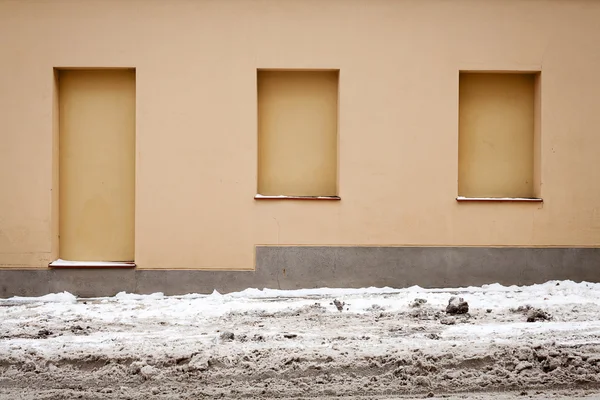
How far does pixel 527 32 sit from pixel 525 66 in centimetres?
51

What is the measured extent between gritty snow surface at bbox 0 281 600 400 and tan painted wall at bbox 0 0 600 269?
3.92 ft

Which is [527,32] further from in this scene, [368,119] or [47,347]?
[47,347]

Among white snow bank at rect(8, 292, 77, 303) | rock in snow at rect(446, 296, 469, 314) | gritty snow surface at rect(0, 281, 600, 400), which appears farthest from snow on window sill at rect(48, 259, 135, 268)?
rock in snow at rect(446, 296, 469, 314)

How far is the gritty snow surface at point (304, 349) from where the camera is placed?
4.44m

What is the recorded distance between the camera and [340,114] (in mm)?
8328

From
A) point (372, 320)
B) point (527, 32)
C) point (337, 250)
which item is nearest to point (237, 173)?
point (337, 250)

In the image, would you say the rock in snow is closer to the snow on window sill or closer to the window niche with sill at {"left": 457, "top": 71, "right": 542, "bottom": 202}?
the window niche with sill at {"left": 457, "top": 71, "right": 542, "bottom": 202}

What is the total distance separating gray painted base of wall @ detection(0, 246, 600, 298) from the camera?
26.8 feet

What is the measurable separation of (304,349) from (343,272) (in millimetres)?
3208

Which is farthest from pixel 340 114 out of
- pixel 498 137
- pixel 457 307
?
pixel 457 307

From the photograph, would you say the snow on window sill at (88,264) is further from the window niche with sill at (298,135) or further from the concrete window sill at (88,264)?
the window niche with sill at (298,135)

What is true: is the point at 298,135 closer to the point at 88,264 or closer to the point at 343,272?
the point at 343,272

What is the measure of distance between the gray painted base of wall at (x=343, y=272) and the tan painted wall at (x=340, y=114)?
0.55ft

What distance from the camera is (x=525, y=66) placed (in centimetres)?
841
